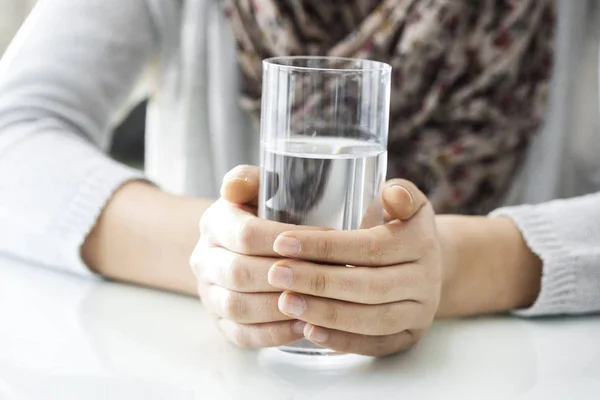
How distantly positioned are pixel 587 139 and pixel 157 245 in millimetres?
729

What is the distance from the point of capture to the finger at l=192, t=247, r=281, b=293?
599 mm

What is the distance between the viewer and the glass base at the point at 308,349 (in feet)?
2.06

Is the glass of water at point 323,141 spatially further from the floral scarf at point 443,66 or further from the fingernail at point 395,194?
the floral scarf at point 443,66

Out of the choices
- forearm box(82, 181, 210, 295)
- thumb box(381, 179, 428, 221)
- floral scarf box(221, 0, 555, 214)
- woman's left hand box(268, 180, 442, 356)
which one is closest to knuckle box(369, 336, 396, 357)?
woman's left hand box(268, 180, 442, 356)

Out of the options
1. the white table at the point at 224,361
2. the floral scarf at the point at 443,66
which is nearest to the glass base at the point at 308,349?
the white table at the point at 224,361

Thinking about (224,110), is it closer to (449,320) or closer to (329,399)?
(449,320)

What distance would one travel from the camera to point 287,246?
1.85 feet

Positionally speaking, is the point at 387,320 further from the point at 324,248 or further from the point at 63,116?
the point at 63,116

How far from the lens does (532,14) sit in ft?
3.62

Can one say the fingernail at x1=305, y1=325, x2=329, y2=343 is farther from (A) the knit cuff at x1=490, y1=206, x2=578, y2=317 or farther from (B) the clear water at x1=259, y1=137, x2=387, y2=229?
(A) the knit cuff at x1=490, y1=206, x2=578, y2=317

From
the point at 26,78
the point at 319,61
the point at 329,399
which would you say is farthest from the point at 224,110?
the point at 329,399

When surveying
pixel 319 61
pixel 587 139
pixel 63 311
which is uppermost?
pixel 319 61

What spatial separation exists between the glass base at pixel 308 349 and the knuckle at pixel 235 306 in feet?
0.18

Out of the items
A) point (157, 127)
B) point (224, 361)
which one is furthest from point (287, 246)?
point (157, 127)
